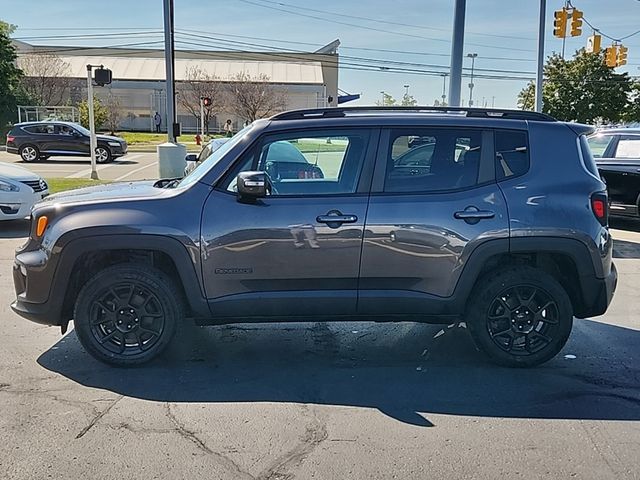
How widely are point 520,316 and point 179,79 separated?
203ft

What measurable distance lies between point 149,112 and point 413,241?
2526 inches

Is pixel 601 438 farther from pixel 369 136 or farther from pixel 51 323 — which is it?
pixel 51 323

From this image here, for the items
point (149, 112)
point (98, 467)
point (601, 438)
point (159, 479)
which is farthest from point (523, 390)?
point (149, 112)

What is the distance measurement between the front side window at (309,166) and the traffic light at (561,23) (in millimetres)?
17194

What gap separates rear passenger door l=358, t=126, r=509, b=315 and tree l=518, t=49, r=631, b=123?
3805 cm

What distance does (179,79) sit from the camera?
62406 mm

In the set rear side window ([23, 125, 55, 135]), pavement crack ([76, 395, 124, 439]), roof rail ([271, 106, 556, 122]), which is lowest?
pavement crack ([76, 395, 124, 439])

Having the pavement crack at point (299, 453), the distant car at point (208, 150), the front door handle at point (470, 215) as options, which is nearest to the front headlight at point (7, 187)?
the distant car at point (208, 150)

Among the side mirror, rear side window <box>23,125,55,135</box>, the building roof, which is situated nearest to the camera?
the side mirror

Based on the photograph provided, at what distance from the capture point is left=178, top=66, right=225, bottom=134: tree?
184 feet

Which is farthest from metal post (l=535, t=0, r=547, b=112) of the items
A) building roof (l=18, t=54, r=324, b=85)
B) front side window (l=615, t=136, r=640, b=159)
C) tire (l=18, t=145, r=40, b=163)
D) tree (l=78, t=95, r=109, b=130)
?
building roof (l=18, t=54, r=324, b=85)

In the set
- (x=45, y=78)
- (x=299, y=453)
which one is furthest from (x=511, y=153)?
(x=45, y=78)

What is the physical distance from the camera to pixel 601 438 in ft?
12.4

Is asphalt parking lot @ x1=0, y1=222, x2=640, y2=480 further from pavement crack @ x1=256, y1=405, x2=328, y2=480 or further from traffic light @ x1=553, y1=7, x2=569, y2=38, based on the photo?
traffic light @ x1=553, y1=7, x2=569, y2=38
